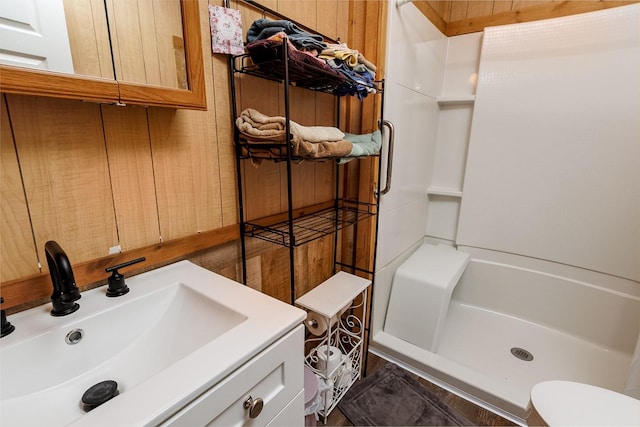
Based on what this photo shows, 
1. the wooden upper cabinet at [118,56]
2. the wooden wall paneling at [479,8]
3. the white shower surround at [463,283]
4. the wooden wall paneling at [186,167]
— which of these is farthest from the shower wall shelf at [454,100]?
the wooden upper cabinet at [118,56]

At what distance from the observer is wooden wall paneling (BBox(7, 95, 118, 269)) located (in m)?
0.68

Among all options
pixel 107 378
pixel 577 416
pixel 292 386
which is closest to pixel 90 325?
pixel 107 378

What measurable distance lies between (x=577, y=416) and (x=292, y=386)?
96 cm

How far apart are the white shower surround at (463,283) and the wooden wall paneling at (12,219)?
4.65 feet

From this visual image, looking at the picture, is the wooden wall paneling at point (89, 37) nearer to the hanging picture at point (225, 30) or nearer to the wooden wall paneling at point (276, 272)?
the hanging picture at point (225, 30)

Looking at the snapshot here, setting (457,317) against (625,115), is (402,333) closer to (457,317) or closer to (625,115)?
(457,317)

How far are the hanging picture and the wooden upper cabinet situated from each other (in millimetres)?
94

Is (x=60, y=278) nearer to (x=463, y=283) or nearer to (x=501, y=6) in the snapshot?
(x=463, y=283)

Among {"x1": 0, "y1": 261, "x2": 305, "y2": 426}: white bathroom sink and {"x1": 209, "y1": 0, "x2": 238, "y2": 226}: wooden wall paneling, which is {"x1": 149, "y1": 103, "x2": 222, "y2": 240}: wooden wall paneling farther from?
{"x1": 0, "y1": 261, "x2": 305, "y2": 426}: white bathroom sink

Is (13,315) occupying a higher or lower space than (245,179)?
lower

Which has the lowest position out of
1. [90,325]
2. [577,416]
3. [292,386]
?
[577,416]

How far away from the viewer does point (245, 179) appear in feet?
3.89

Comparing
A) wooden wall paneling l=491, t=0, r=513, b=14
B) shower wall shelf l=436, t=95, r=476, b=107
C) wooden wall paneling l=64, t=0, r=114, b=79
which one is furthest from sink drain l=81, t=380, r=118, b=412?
wooden wall paneling l=491, t=0, r=513, b=14

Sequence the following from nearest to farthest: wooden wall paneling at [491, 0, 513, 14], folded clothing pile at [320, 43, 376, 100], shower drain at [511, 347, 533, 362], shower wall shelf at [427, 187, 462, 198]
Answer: folded clothing pile at [320, 43, 376, 100] → shower drain at [511, 347, 533, 362] → wooden wall paneling at [491, 0, 513, 14] → shower wall shelf at [427, 187, 462, 198]
